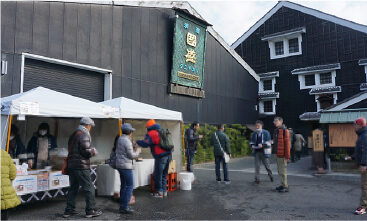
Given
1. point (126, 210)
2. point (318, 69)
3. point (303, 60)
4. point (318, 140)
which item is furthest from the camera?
point (303, 60)

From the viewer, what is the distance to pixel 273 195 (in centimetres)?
744

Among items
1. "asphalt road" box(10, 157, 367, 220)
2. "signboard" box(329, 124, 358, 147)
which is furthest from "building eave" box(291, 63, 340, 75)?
"asphalt road" box(10, 157, 367, 220)

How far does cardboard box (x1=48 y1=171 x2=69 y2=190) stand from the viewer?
6238mm

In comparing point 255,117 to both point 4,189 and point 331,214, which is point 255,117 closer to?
point 331,214

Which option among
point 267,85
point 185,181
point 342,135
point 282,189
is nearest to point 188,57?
point 342,135

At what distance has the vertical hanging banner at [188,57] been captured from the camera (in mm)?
14453

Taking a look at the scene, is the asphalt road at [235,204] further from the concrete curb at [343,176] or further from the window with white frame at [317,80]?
the window with white frame at [317,80]

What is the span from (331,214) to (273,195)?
1812 millimetres

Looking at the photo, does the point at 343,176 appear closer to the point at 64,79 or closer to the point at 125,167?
the point at 125,167

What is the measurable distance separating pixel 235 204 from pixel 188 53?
32.6 ft

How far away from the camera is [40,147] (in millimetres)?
7520

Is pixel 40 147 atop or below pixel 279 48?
below

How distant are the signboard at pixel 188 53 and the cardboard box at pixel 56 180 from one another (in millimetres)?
8703

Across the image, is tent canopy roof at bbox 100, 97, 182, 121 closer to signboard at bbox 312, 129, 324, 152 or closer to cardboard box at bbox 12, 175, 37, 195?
cardboard box at bbox 12, 175, 37, 195
